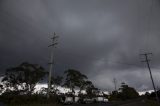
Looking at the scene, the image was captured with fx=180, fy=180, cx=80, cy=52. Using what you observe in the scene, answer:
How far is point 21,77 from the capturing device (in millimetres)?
63000

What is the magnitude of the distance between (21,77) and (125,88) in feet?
331

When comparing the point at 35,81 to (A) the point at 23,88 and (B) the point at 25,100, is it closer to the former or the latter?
Result: (A) the point at 23,88

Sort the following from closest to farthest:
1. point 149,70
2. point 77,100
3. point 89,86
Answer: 1. point 149,70
2. point 77,100
3. point 89,86

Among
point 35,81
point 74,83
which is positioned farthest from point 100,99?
point 35,81

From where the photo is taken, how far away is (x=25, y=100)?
38.4 metres

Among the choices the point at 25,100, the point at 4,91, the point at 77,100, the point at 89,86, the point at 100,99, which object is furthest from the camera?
the point at 89,86

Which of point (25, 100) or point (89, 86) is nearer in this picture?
point (25, 100)

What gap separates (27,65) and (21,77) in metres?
5.38

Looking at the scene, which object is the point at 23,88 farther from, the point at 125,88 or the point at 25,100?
the point at 125,88

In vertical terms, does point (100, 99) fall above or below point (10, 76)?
below

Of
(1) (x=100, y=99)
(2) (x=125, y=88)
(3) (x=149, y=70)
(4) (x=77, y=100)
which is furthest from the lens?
(2) (x=125, y=88)

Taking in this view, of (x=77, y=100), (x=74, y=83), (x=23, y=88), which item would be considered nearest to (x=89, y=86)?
(x=74, y=83)

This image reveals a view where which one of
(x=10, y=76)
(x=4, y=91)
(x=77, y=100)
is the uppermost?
(x=10, y=76)

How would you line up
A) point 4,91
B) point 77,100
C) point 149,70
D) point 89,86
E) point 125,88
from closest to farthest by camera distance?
point 149,70 → point 77,100 → point 4,91 → point 89,86 → point 125,88
